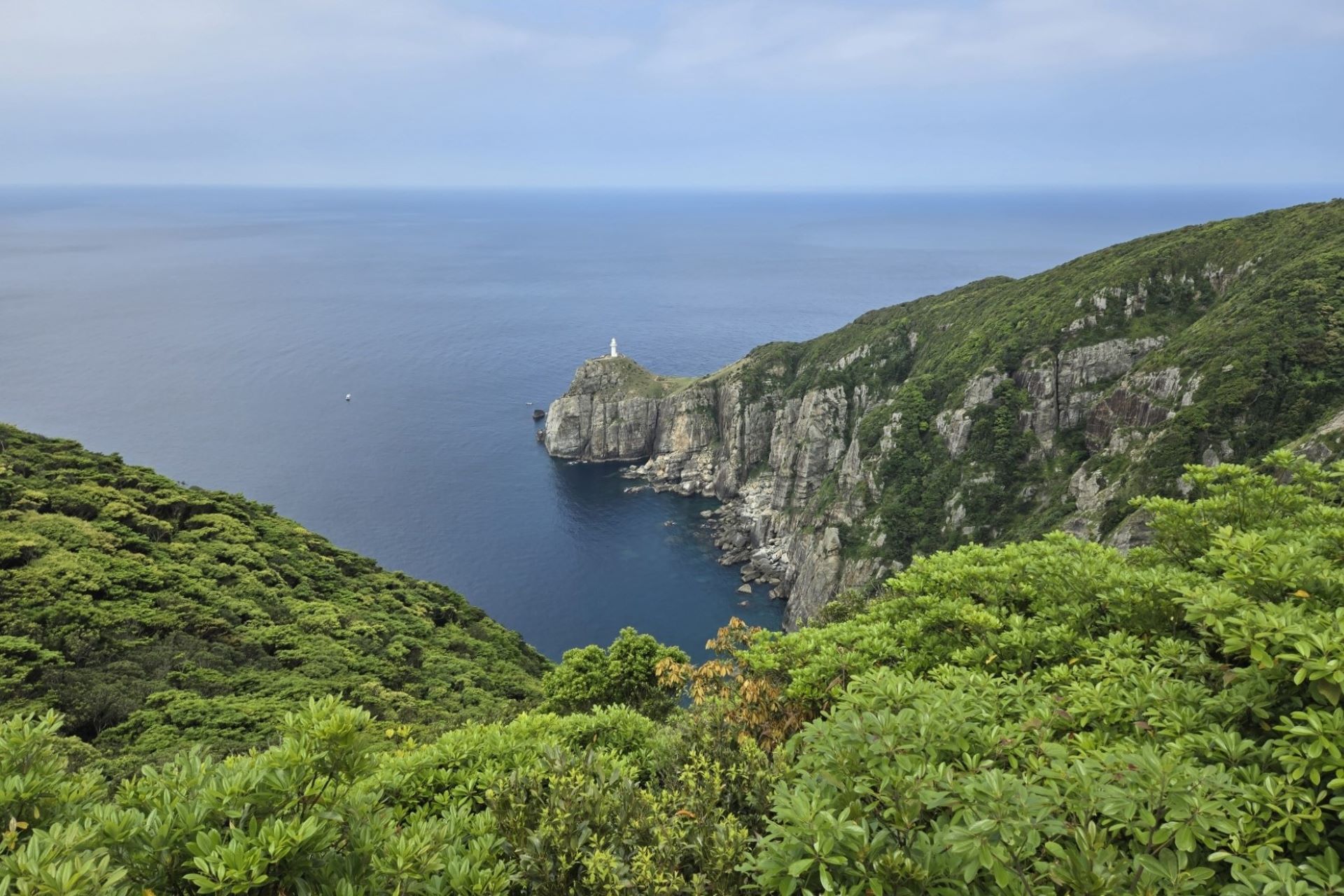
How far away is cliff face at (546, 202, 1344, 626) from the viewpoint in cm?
6394

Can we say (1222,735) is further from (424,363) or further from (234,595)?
(424,363)

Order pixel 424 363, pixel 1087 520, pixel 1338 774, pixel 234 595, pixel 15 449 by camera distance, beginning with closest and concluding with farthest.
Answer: pixel 1338 774, pixel 234 595, pixel 15 449, pixel 1087 520, pixel 424 363

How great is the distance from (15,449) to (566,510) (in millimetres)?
75037

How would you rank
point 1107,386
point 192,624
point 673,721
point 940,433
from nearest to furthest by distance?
point 673,721
point 192,624
point 1107,386
point 940,433

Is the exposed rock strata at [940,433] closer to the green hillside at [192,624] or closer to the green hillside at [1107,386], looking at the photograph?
the green hillside at [1107,386]

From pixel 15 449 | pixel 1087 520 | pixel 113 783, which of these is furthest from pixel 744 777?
pixel 1087 520

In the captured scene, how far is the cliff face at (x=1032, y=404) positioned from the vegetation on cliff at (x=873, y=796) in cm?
5738

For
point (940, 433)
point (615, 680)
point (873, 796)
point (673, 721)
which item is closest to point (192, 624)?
point (615, 680)

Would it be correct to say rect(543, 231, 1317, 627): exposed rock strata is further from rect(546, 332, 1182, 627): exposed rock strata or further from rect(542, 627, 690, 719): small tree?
rect(542, 627, 690, 719): small tree

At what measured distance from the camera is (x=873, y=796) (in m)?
8.78

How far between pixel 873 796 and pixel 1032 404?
275 feet

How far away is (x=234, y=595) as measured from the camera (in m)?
40.9

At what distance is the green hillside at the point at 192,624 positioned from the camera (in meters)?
28.9

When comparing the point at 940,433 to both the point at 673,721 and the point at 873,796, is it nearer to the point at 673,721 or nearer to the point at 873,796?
the point at 673,721
